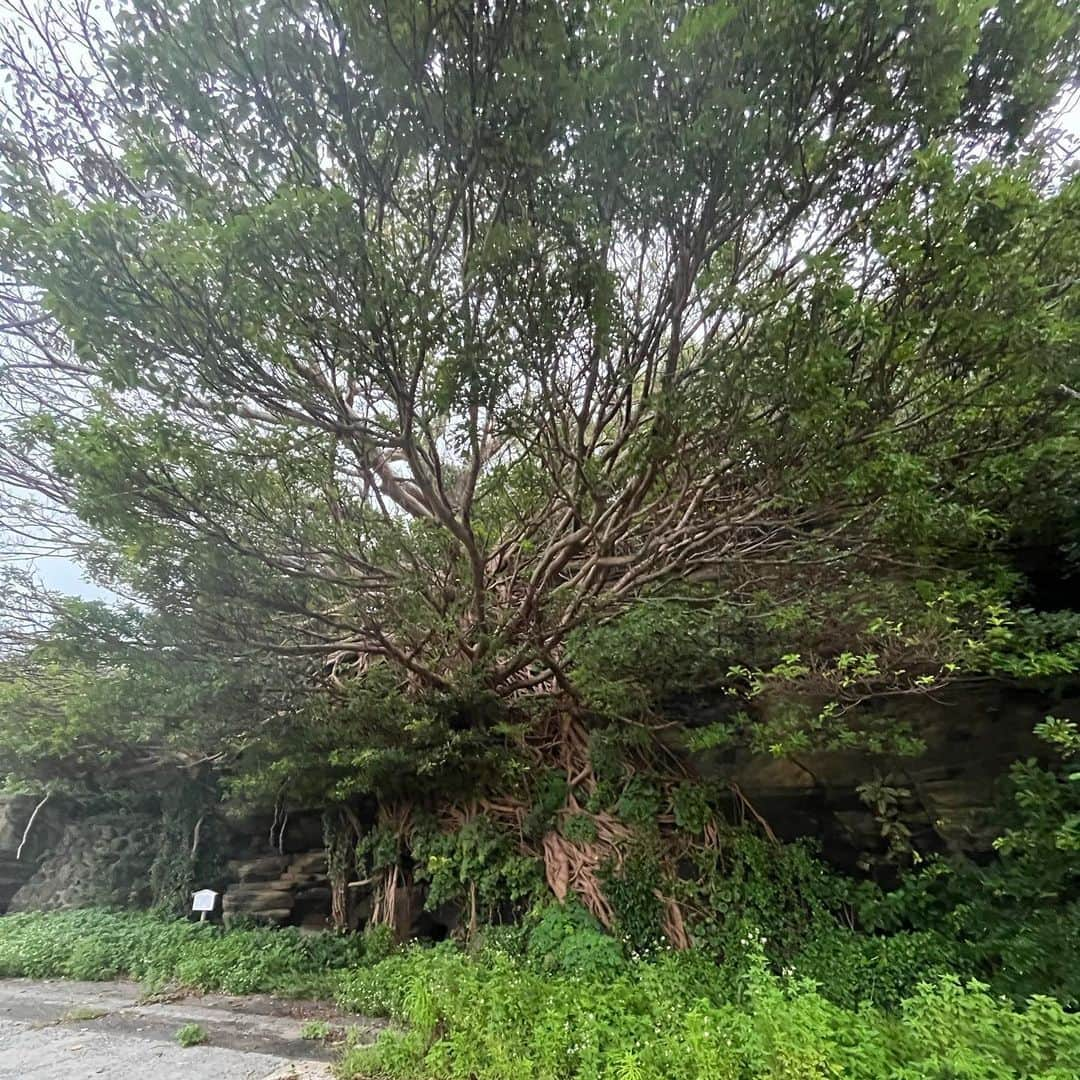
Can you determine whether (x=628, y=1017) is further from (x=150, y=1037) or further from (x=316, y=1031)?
(x=150, y=1037)

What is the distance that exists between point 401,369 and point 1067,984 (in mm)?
4455

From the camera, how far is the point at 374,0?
7.84 feet

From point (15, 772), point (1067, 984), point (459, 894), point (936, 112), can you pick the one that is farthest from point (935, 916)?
point (15, 772)

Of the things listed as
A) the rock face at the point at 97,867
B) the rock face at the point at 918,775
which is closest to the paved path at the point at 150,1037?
the rock face at the point at 97,867

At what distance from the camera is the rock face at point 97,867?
7590mm

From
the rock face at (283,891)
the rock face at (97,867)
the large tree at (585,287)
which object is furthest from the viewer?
the rock face at (97,867)

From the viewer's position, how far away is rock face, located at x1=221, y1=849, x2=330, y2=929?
21.6ft

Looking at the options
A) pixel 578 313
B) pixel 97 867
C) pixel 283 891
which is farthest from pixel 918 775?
pixel 97 867

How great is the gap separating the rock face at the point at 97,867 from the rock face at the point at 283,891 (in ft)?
4.78

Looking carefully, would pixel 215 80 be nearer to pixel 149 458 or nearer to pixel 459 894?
pixel 149 458

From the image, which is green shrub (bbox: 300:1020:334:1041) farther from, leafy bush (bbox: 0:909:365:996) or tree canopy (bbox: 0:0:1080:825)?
tree canopy (bbox: 0:0:1080:825)

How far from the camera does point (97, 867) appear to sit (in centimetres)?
787

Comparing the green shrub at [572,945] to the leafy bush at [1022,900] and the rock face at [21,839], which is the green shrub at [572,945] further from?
the rock face at [21,839]

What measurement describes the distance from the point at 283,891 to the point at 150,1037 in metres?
2.69
